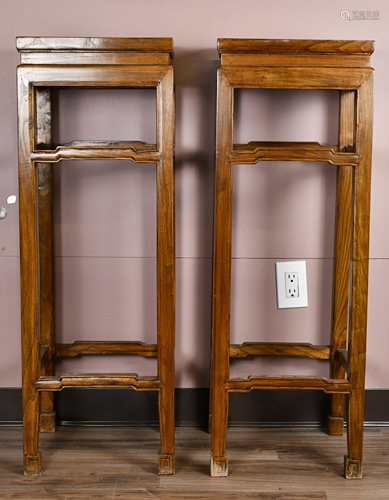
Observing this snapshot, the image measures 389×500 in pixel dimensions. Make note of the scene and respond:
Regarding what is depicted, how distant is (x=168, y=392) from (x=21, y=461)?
0.62m

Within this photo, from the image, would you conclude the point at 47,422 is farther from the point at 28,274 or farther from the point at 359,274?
the point at 359,274

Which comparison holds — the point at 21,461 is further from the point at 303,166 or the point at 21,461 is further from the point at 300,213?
the point at 303,166

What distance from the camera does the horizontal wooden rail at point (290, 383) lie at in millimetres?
1534

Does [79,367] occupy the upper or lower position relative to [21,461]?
upper

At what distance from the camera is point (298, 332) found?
1.89 metres

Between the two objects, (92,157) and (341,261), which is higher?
(92,157)

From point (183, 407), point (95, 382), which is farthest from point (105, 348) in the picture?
point (183, 407)

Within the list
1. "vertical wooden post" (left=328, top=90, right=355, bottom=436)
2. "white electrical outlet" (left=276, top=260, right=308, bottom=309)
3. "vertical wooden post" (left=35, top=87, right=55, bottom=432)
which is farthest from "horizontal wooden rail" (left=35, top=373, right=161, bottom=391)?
"vertical wooden post" (left=328, top=90, right=355, bottom=436)

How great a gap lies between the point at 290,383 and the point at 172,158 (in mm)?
839

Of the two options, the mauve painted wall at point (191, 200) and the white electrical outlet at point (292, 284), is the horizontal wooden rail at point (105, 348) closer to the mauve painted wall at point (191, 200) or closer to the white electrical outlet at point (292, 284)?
the mauve painted wall at point (191, 200)

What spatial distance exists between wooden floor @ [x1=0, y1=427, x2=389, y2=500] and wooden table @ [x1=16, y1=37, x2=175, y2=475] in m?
0.08

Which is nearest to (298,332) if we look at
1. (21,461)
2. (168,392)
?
(168,392)

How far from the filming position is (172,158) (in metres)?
1.48

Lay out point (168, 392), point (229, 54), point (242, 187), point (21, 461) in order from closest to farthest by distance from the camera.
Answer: point (229, 54)
point (168, 392)
point (21, 461)
point (242, 187)
